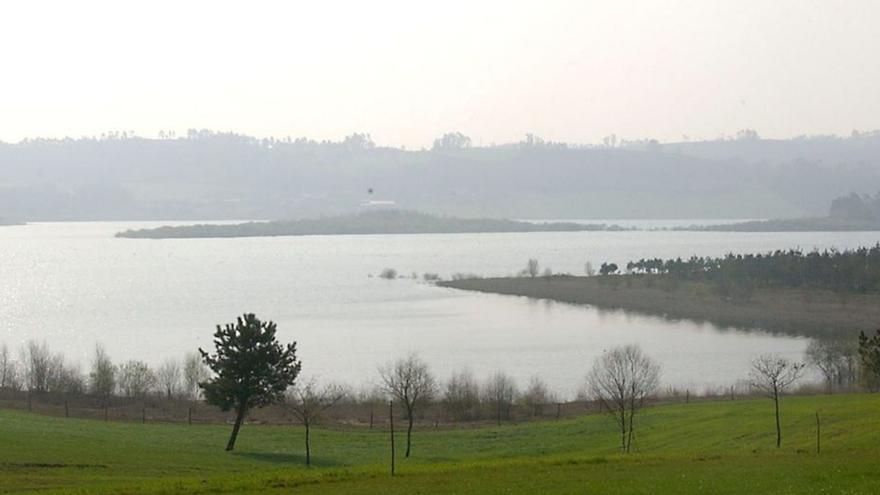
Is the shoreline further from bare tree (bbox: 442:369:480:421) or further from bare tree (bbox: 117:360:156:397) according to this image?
bare tree (bbox: 117:360:156:397)

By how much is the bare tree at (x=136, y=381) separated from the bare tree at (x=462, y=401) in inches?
539

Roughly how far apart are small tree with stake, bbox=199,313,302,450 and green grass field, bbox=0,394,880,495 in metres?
1.50

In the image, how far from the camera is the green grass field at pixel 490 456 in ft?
62.0

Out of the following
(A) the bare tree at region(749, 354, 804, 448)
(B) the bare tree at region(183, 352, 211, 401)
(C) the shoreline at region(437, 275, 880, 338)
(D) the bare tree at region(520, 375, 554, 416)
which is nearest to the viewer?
(A) the bare tree at region(749, 354, 804, 448)

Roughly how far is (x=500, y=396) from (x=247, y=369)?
13.7 m

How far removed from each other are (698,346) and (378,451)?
39.3 metres

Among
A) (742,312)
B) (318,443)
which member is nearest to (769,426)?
(318,443)

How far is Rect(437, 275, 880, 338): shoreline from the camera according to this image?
7725 cm

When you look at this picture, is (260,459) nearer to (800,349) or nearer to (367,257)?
(800,349)

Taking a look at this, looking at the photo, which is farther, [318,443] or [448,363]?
[448,363]

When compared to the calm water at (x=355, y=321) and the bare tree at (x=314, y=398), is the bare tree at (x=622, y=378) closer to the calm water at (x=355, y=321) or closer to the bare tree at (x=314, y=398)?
the calm water at (x=355, y=321)

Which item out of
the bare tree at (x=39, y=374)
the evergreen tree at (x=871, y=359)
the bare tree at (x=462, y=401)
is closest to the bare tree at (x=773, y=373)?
the evergreen tree at (x=871, y=359)

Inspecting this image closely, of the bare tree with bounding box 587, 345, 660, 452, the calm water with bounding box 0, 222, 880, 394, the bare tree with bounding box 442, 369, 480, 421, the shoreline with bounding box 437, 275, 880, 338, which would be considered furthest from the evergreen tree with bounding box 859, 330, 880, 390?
the shoreline with bounding box 437, 275, 880, 338

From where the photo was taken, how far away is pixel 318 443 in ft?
109
